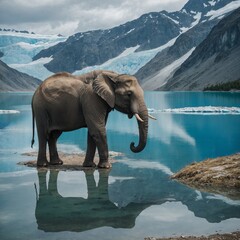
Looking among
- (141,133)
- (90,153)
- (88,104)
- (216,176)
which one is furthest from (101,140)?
(216,176)

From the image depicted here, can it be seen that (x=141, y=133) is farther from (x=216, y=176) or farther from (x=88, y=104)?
(x=216, y=176)

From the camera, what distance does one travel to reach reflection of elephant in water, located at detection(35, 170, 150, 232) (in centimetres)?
1016

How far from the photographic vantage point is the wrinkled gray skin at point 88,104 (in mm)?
16859

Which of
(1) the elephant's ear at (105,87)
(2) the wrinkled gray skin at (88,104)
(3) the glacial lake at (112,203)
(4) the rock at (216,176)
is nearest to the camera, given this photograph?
(3) the glacial lake at (112,203)

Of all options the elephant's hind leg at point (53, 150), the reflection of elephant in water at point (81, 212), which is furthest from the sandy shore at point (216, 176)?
the elephant's hind leg at point (53, 150)

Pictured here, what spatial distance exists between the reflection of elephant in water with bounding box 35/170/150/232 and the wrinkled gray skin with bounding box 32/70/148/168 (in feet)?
11.3

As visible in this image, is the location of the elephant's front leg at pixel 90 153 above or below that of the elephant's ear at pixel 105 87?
below

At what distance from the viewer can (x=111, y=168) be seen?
707 inches

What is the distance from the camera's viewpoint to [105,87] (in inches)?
671

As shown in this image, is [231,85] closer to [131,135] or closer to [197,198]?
[131,135]

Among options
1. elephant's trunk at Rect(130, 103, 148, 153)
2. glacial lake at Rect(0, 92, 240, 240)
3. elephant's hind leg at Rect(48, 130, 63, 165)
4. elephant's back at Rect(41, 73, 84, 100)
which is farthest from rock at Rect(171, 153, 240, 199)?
elephant's hind leg at Rect(48, 130, 63, 165)

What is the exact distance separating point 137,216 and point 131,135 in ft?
70.2

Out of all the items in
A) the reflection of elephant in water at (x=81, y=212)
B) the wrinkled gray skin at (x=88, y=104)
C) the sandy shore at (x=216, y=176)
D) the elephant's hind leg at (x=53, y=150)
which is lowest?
the reflection of elephant in water at (x=81, y=212)

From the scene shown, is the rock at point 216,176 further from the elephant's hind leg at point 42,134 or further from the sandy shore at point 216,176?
the elephant's hind leg at point 42,134
